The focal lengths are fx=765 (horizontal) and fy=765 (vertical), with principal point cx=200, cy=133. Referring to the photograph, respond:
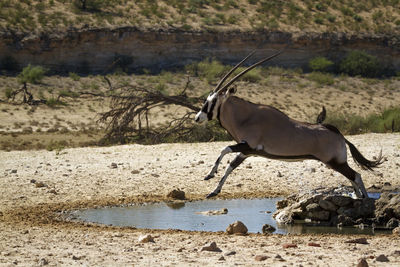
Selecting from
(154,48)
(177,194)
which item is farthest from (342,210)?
(154,48)

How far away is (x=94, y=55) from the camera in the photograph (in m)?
42.8

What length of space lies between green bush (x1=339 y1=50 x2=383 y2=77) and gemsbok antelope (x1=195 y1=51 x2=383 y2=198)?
3483 centimetres

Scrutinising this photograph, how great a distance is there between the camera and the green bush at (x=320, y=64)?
4456 centimetres

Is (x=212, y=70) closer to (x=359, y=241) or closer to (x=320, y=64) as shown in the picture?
(x=320, y=64)

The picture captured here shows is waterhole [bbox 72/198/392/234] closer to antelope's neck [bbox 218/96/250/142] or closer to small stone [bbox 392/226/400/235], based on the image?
small stone [bbox 392/226/400/235]

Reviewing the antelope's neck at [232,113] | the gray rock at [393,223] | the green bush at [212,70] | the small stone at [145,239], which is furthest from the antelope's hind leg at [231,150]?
the green bush at [212,70]

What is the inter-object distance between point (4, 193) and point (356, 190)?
5728mm

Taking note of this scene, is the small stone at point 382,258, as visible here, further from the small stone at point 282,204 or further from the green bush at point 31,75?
the green bush at point 31,75

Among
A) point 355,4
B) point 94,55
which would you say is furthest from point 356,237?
point 355,4

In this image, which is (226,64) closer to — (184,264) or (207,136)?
(207,136)

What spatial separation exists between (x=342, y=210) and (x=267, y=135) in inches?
58.6

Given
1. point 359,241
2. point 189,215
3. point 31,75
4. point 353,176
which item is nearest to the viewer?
point 359,241

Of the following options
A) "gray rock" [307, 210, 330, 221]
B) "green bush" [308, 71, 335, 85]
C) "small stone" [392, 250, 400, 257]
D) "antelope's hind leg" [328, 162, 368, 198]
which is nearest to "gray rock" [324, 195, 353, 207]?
"gray rock" [307, 210, 330, 221]

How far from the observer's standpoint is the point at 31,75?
36.5 meters
